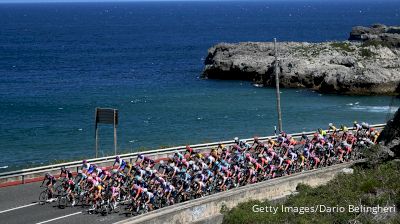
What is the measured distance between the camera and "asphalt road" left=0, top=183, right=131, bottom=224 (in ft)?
67.4

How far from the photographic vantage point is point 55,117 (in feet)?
195

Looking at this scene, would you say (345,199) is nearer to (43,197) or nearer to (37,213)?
(37,213)

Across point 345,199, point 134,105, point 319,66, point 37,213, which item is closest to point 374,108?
point 319,66

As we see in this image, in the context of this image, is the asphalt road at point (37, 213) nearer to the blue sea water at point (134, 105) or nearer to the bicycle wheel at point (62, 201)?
the bicycle wheel at point (62, 201)

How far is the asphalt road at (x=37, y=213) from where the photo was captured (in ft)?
67.4

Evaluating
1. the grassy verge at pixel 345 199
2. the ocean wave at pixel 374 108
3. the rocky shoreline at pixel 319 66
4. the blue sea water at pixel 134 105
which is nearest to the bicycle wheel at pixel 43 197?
the grassy verge at pixel 345 199

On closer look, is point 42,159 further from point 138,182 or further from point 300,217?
point 300,217

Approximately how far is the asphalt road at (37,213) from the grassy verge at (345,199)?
399 cm

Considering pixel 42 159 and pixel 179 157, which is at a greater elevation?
pixel 179 157

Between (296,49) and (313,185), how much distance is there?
66186 millimetres

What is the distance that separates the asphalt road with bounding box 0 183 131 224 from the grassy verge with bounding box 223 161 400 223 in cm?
399

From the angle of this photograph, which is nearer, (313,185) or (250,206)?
(250,206)

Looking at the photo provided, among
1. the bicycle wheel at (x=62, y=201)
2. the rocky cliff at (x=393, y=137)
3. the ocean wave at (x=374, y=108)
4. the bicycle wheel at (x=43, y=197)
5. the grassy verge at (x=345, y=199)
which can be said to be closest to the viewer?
the grassy verge at (x=345, y=199)

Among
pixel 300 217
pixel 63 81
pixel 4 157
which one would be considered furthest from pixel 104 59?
pixel 300 217
